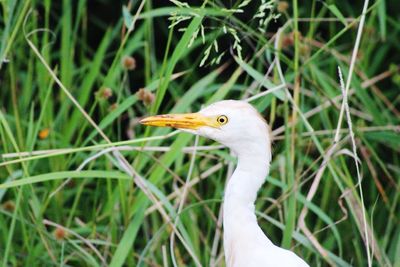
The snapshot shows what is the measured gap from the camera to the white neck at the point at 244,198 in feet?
8.23

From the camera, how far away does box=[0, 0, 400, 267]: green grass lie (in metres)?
2.86

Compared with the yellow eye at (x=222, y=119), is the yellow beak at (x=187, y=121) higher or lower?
lower

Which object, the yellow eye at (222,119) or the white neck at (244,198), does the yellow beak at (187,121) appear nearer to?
the yellow eye at (222,119)

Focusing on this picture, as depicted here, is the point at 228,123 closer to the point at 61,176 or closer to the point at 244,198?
the point at 244,198

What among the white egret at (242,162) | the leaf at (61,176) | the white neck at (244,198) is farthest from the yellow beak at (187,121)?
the leaf at (61,176)

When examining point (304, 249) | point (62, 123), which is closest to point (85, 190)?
point (62, 123)

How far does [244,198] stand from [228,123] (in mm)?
193

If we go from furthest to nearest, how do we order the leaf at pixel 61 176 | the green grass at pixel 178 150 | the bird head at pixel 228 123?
the green grass at pixel 178 150 < the leaf at pixel 61 176 < the bird head at pixel 228 123

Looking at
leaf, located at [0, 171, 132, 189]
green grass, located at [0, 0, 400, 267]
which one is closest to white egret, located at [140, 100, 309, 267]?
green grass, located at [0, 0, 400, 267]

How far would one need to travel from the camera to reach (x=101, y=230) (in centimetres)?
332

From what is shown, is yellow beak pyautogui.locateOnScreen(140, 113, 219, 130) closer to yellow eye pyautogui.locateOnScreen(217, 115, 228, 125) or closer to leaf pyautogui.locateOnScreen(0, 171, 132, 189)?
yellow eye pyautogui.locateOnScreen(217, 115, 228, 125)

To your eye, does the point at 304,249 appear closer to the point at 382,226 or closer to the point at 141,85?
the point at 382,226

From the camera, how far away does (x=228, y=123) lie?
249 cm

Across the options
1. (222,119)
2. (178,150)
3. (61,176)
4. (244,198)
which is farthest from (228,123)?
(178,150)
